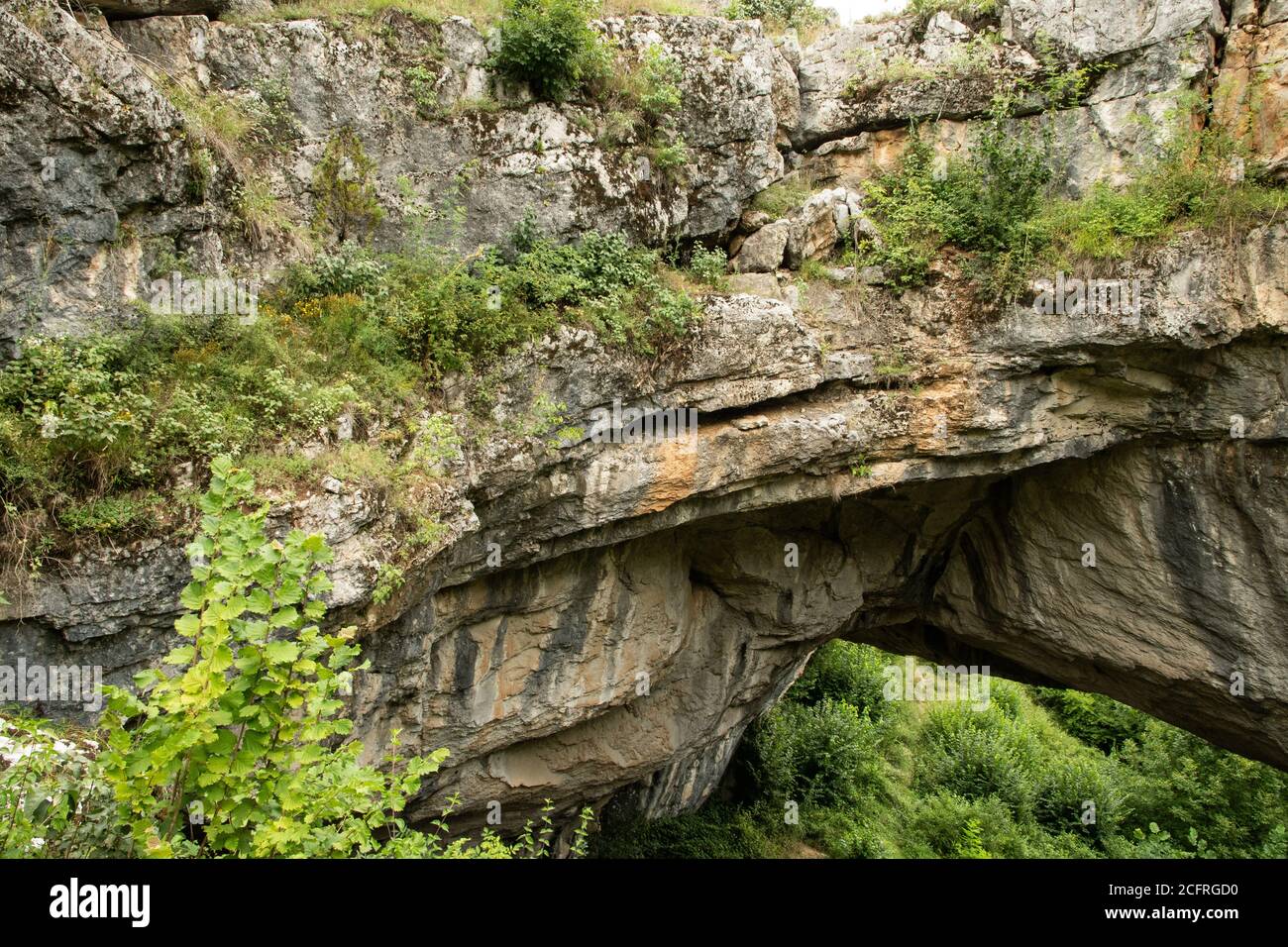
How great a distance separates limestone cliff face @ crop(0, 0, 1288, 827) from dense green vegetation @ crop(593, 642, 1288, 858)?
4772 millimetres

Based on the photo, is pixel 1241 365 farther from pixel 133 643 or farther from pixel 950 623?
pixel 133 643

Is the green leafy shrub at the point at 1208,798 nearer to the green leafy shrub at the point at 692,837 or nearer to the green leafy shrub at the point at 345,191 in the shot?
the green leafy shrub at the point at 692,837

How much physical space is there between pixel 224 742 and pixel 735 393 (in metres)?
5.71

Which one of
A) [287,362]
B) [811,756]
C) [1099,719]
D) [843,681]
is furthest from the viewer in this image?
[1099,719]

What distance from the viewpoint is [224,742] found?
2.71 meters

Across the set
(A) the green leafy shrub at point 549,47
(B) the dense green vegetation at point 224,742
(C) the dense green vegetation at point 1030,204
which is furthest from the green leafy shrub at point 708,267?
(B) the dense green vegetation at point 224,742

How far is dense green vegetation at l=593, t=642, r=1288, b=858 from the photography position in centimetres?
1368

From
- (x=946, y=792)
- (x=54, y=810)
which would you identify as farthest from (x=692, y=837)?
(x=54, y=810)

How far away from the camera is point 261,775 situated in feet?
9.08

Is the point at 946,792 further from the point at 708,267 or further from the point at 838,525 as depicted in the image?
the point at 708,267

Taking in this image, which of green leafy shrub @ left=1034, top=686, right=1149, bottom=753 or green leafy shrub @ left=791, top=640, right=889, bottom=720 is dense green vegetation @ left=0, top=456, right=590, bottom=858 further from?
green leafy shrub @ left=1034, top=686, right=1149, bottom=753

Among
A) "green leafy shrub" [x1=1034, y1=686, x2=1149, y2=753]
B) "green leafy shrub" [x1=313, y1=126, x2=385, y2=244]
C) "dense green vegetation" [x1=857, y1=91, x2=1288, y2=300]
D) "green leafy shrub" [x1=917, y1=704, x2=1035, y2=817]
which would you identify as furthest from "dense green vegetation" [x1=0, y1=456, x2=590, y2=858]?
"green leafy shrub" [x1=1034, y1=686, x2=1149, y2=753]

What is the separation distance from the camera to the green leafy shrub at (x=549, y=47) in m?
7.54
